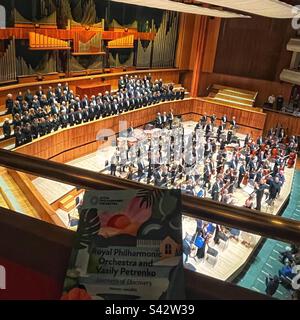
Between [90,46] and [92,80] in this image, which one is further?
[92,80]

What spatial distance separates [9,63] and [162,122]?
167 inches

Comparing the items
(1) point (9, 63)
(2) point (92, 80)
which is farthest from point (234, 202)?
(1) point (9, 63)

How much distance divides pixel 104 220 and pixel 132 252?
0.11 metres

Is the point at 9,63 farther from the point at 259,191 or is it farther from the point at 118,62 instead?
the point at 259,191

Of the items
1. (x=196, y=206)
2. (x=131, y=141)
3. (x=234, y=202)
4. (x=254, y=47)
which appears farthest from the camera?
(x=254, y=47)

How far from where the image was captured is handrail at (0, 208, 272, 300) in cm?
89

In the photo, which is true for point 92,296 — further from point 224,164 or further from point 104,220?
point 224,164

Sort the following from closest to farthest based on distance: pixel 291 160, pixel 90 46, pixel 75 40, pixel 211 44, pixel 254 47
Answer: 1. pixel 291 160
2. pixel 75 40
3. pixel 90 46
4. pixel 254 47
5. pixel 211 44

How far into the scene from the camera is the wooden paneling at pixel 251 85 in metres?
11.6

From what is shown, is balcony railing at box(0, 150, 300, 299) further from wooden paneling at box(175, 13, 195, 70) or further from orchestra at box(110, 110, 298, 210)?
wooden paneling at box(175, 13, 195, 70)

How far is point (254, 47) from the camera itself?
479 inches

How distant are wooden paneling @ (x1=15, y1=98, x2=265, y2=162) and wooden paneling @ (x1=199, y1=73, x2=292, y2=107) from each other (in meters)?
1.31

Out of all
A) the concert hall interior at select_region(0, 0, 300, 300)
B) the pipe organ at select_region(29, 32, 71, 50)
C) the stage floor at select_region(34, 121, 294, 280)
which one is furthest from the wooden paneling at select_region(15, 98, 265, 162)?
the pipe organ at select_region(29, 32, 71, 50)

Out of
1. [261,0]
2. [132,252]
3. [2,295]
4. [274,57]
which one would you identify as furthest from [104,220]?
[274,57]
